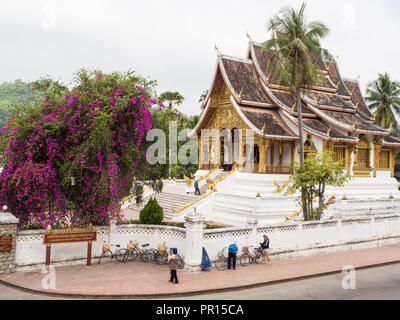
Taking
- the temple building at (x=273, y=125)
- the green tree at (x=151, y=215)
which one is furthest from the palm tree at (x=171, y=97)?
the green tree at (x=151, y=215)

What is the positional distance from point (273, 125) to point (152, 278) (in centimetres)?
1526

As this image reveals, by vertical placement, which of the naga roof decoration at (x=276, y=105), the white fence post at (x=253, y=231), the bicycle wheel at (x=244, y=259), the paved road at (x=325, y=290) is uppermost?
the naga roof decoration at (x=276, y=105)

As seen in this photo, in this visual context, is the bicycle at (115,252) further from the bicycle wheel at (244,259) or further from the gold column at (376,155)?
the gold column at (376,155)

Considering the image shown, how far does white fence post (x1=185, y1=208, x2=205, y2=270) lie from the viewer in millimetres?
11836

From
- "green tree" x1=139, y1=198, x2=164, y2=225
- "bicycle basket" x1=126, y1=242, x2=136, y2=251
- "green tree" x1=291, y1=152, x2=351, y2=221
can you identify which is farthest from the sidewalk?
"green tree" x1=291, y1=152, x2=351, y2=221

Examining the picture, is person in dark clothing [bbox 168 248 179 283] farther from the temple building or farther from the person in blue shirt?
the temple building

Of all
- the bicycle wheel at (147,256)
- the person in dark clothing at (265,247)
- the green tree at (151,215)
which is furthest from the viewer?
the green tree at (151,215)

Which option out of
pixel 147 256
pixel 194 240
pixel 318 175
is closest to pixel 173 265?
pixel 194 240

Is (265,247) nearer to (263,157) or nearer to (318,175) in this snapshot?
(318,175)

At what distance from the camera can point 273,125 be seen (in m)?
24.2

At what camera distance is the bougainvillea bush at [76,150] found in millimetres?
11641

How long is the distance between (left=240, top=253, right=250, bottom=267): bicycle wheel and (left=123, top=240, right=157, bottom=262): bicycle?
2785 millimetres

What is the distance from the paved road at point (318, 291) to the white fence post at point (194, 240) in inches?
74.4
